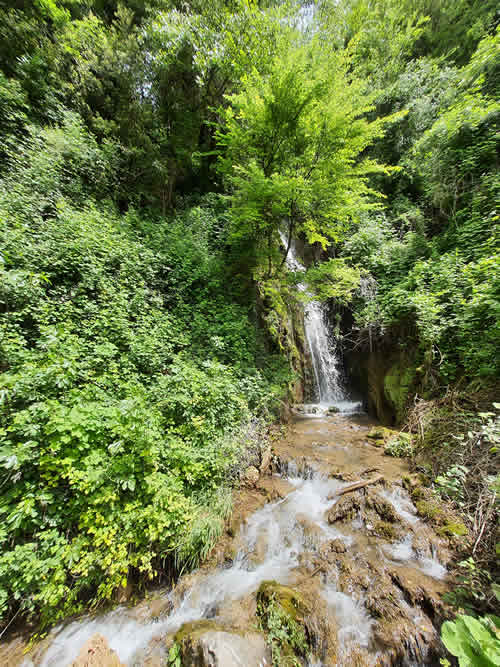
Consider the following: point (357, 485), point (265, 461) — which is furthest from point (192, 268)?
point (357, 485)

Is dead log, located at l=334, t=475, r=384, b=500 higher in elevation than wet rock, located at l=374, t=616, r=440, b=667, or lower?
higher

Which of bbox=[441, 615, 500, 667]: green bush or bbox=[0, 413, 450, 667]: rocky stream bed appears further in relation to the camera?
bbox=[0, 413, 450, 667]: rocky stream bed

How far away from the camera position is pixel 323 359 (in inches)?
404

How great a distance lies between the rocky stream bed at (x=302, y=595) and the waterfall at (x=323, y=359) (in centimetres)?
562

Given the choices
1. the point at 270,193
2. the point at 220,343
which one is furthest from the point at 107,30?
the point at 220,343

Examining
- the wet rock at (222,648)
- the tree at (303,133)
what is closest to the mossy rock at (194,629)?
the wet rock at (222,648)

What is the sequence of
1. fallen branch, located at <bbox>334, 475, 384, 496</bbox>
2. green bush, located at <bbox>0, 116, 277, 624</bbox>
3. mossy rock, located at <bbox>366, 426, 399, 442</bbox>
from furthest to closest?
1. mossy rock, located at <bbox>366, 426, 399, 442</bbox>
2. fallen branch, located at <bbox>334, 475, 384, 496</bbox>
3. green bush, located at <bbox>0, 116, 277, 624</bbox>

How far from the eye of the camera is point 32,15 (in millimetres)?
6938

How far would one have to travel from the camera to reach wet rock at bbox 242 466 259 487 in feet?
13.3

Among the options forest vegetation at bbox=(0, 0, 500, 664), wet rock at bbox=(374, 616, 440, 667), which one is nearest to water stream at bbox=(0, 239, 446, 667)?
wet rock at bbox=(374, 616, 440, 667)

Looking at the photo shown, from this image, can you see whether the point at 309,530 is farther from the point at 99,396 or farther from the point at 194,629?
the point at 99,396

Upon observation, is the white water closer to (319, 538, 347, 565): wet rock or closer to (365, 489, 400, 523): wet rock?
(319, 538, 347, 565): wet rock

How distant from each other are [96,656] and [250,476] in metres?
2.49

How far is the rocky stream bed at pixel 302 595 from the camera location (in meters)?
2.04
